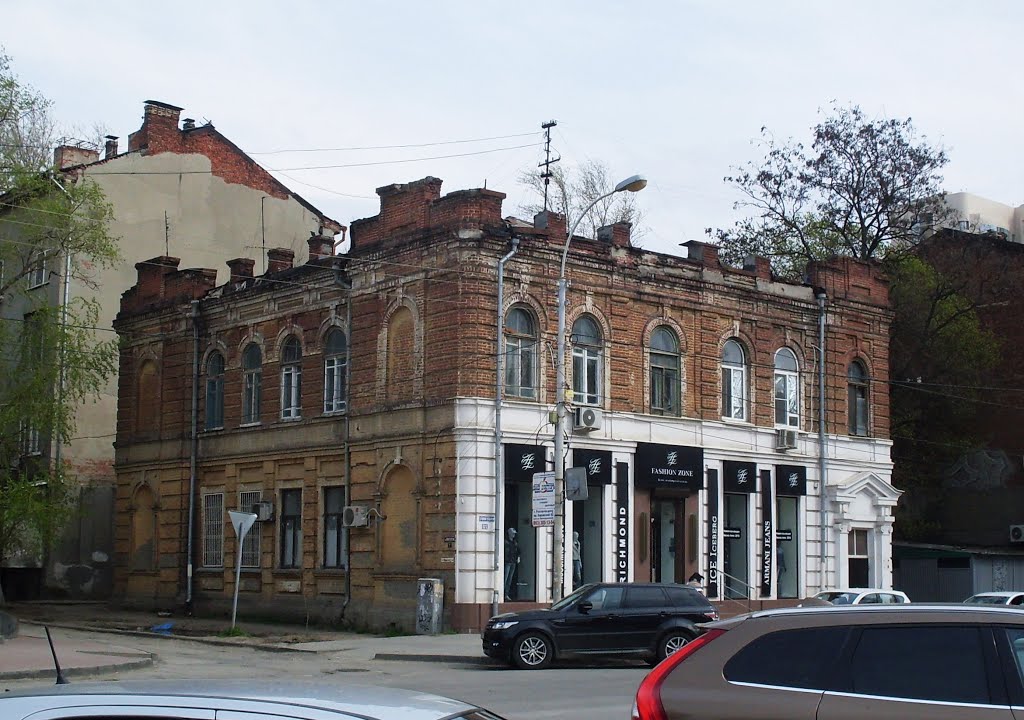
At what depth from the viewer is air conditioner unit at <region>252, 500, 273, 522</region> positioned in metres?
34.6

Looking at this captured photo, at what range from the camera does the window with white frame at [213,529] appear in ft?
121

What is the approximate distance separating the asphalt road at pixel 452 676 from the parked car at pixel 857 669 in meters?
8.27

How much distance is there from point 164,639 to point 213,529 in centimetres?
764

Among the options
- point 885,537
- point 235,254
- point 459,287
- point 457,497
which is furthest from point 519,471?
point 235,254

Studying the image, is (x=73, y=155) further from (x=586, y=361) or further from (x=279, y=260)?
(x=586, y=361)

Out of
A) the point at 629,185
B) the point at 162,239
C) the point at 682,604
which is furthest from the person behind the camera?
the point at 162,239

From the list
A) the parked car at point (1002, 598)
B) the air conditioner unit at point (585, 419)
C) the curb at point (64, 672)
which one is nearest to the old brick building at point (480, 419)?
the air conditioner unit at point (585, 419)

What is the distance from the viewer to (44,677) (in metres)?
19.7

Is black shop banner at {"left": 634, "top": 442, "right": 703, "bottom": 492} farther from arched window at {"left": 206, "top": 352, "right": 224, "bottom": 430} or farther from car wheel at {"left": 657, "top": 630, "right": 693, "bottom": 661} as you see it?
arched window at {"left": 206, "top": 352, "right": 224, "bottom": 430}

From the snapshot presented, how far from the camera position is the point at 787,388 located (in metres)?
36.7

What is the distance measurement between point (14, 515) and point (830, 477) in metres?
21.6

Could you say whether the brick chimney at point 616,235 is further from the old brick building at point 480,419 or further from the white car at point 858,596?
the white car at point 858,596

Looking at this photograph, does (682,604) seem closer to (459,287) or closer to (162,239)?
(459,287)

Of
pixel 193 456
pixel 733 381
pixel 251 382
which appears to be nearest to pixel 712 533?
pixel 733 381
